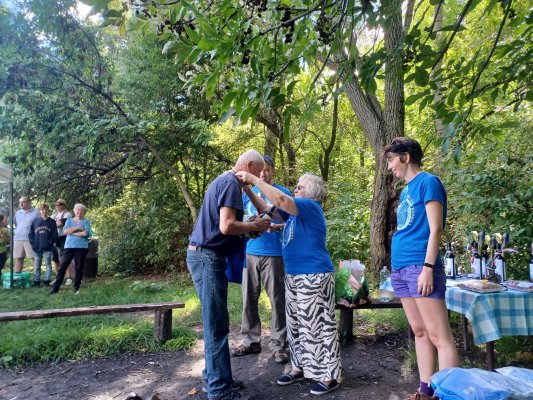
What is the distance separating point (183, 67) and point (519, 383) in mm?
8235

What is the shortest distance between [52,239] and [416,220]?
7466 mm

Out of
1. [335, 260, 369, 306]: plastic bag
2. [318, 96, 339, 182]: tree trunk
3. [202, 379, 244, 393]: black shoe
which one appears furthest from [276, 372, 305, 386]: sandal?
[318, 96, 339, 182]: tree trunk

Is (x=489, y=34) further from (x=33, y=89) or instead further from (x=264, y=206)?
(x=33, y=89)

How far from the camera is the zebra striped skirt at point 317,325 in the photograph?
3.25 m

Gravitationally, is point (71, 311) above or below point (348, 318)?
above

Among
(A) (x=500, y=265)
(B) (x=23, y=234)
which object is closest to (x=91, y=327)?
(A) (x=500, y=265)

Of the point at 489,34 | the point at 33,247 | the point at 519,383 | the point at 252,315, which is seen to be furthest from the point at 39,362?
the point at 489,34

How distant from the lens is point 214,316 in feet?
10.1

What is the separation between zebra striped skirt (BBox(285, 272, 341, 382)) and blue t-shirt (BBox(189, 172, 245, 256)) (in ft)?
2.19

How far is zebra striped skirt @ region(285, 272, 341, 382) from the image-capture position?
3248 mm

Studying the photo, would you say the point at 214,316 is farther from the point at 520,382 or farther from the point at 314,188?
the point at 520,382

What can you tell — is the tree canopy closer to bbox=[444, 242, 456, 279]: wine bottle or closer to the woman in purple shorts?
the woman in purple shorts

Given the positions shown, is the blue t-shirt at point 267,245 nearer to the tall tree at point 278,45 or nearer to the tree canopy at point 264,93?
the tree canopy at point 264,93

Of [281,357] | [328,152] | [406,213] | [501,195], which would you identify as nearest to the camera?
[406,213]
